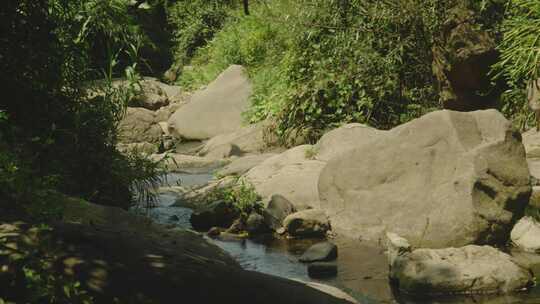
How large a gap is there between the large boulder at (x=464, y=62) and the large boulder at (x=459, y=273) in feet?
22.5

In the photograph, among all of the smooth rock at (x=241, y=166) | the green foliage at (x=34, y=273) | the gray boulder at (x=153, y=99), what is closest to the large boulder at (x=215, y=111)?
the gray boulder at (x=153, y=99)

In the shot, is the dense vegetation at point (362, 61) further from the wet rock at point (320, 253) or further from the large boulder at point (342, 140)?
the wet rock at point (320, 253)

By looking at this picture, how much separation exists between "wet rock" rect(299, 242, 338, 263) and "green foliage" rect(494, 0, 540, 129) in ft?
14.6

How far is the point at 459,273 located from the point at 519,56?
5.52m

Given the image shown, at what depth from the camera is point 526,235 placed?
7.52m

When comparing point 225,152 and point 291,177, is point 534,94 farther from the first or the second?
point 225,152

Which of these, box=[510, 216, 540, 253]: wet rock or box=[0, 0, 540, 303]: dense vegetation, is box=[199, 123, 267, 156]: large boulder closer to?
box=[0, 0, 540, 303]: dense vegetation

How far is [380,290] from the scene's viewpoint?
256 inches

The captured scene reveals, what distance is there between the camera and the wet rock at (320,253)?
7.50 m

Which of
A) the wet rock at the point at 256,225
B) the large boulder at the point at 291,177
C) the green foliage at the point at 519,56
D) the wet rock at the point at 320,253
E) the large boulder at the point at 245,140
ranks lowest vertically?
the wet rock at the point at 320,253

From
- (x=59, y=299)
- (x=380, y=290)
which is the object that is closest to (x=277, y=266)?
(x=380, y=290)

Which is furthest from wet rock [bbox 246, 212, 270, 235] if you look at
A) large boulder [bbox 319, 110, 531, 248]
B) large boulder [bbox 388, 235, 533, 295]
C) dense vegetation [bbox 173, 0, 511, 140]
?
dense vegetation [bbox 173, 0, 511, 140]

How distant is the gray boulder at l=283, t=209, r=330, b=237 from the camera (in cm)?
847

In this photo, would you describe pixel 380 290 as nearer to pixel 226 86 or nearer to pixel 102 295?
pixel 102 295
